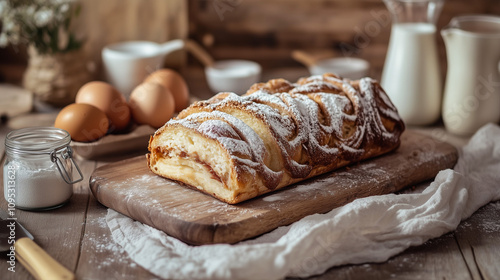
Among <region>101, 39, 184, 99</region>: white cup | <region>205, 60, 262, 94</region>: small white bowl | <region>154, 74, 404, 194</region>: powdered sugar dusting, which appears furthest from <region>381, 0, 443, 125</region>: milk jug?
<region>101, 39, 184, 99</region>: white cup

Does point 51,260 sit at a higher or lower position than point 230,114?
lower

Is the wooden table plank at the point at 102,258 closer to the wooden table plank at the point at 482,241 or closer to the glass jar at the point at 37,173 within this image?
the glass jar at the point at 37,173

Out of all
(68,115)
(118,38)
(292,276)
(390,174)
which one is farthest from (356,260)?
(118,38)

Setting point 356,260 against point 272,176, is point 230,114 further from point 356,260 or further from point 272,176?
point 356,260

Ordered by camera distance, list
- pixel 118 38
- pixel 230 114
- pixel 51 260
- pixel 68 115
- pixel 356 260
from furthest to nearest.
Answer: pixel 118 38
pixel 68 115
pixel 230 114
pixel 356 260
pixel 51 260

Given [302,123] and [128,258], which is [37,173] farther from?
[302,123]

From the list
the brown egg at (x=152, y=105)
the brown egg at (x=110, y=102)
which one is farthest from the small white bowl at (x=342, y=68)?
the brown egg at (x=110, y=102)
